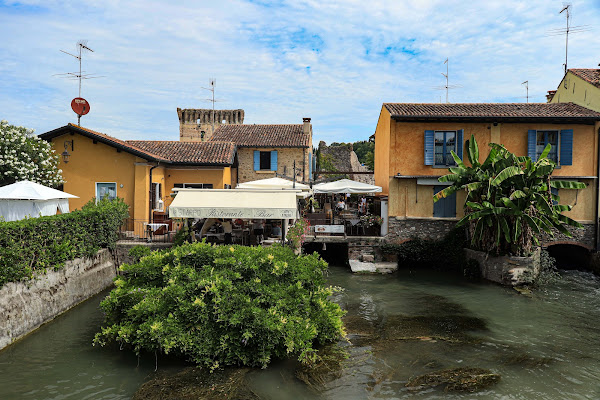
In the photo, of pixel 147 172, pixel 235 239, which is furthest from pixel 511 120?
pixel 147 172

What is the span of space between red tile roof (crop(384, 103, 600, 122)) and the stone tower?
27.3m

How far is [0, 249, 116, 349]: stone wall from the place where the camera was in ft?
32.6

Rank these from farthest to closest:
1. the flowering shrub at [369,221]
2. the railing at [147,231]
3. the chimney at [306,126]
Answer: the chimney at [306,126] → the flowering shrub at [369,221] → the railing at [147,231]

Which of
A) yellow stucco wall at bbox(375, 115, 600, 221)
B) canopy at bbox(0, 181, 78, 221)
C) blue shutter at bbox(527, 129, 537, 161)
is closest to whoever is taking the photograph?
canopy at bbox(0, 181, 78, 221)

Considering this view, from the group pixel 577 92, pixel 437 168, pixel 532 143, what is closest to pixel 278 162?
pixel 437 168

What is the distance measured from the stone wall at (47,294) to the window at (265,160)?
14.9 meters

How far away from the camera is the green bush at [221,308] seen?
27.8 feet

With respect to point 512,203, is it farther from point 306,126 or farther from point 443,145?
point 306,126

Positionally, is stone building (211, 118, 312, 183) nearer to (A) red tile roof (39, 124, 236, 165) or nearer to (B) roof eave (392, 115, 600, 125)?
(A) red tile roof (39, 124, 236, 165)

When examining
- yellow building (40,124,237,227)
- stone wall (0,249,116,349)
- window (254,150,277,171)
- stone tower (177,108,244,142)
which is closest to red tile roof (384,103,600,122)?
window (254,150,277,171)

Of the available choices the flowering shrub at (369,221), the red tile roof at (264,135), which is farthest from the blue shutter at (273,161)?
the flowering shrub at (369,221)

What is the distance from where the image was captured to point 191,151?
23828 mm

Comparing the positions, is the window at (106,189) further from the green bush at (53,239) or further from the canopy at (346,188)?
the canopy at (346,188)

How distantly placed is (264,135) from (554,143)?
61.9 ft
